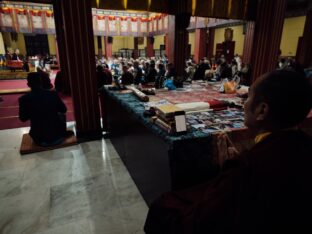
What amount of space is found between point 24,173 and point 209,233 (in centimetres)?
283

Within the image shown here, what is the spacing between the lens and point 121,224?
205 cm

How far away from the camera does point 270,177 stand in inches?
27.7

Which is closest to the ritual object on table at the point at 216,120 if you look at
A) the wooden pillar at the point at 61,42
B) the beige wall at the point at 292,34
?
the wooden pillar at the point at 61,42

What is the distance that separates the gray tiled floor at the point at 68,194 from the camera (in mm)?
2051

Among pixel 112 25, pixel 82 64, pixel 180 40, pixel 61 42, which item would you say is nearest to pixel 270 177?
pixel 82 64

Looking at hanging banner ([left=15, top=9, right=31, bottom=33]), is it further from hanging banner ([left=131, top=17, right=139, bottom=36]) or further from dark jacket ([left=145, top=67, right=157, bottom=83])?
dark jacket ([left=145, top=67, right=157, bottom=83])

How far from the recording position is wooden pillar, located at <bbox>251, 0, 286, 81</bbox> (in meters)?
6.55

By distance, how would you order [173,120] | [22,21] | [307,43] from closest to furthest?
[173,120]
[307,43]
[22,21]

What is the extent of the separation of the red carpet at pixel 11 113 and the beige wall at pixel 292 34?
10.9 meters

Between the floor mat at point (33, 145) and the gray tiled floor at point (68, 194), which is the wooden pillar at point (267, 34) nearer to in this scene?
the gray tiled floor at point (68, 194)

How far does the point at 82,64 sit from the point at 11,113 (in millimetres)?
3213

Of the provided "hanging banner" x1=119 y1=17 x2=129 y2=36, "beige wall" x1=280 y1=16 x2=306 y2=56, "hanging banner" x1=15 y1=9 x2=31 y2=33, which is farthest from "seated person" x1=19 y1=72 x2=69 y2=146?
"hanging banner" x1=119 y1=17 x2=129 y2=36

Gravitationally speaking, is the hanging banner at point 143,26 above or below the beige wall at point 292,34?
above

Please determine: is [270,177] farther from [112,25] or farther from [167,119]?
[112,25]
